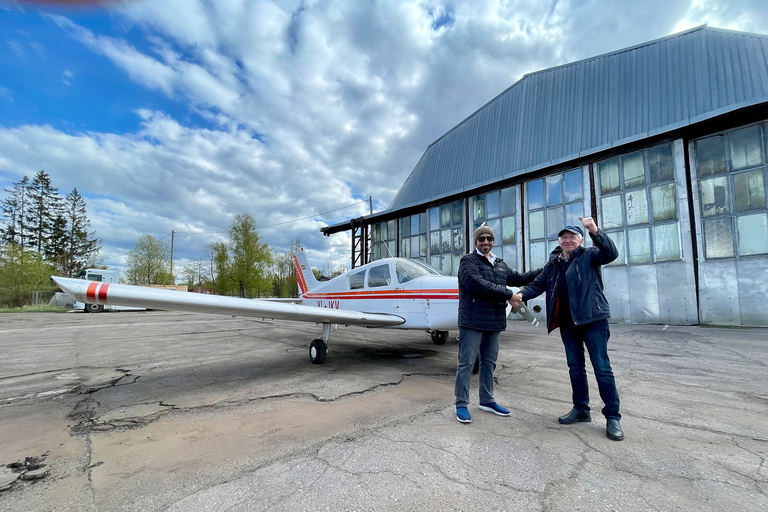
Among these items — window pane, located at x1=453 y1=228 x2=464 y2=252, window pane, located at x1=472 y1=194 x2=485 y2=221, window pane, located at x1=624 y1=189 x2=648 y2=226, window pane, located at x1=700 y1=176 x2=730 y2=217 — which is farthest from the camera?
window pane, located at x1=453 y1=228 x2=464 y2=252

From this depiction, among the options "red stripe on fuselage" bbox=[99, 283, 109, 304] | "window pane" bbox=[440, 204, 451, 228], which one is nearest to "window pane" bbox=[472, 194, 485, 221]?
"window pane" bbox=[440, 204, 451, 228]

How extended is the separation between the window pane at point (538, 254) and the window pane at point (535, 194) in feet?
5.89

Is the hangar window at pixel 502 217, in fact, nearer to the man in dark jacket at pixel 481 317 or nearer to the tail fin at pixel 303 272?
the tail fin at pixel 303 272

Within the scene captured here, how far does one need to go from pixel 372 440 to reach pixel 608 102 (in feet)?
57.9

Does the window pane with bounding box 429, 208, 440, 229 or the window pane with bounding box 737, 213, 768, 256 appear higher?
the window pane with bounding box 429, 208, 440, 229

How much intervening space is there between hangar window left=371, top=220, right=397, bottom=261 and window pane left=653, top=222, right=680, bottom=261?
13676mm

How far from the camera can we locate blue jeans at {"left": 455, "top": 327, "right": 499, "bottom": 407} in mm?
3215

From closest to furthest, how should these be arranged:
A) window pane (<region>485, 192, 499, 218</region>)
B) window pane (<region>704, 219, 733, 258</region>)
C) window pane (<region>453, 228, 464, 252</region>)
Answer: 1. window pane (<region>704, 219, 733, 258</region>)
2. window pane (<region>485, 192, 499, 218</region>)
3. window pane (<region>453, 228, 464, 252</region>)

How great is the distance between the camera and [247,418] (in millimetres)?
3301

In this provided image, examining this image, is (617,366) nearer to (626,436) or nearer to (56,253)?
(626,436)

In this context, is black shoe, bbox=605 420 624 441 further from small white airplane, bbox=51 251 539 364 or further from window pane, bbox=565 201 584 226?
window pane, bbox=565 201 584 226

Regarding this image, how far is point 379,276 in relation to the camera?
21.6 ft

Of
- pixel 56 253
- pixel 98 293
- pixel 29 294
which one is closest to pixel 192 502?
pixel 98 293

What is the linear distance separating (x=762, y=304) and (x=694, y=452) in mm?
12257
